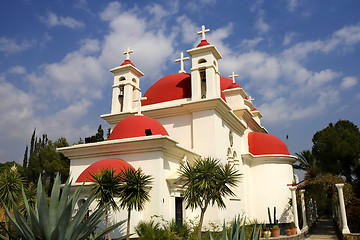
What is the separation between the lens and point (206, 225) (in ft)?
44.4

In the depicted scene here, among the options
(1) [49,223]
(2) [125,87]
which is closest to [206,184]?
(1) [49,223]

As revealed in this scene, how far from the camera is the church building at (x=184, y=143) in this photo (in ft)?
38.7

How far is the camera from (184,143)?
50.3 feet

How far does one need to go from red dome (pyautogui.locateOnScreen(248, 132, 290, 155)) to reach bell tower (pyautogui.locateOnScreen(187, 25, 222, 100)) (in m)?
7.08

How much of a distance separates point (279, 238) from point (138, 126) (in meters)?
8.17

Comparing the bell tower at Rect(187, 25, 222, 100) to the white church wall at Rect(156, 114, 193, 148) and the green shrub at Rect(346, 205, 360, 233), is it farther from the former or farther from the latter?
the green shrub at Rect(346, 205, 360, 233)

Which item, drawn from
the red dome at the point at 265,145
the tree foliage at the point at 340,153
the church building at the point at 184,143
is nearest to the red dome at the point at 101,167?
the church building at the point at 184,143

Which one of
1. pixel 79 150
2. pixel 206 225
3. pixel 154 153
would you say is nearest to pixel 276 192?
pixel 206 225

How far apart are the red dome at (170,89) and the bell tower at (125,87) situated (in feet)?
2.56

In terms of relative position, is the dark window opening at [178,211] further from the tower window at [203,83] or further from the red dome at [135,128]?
the tower window at [203,83]

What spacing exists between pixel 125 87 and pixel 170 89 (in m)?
2.81

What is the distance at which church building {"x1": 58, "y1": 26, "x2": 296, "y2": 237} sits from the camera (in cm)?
1179

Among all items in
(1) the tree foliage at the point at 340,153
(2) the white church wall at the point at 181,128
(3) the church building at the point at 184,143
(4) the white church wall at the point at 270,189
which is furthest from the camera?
(1) the tree foliage at the point at 340,153

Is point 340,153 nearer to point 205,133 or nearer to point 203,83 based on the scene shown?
point 203,83
